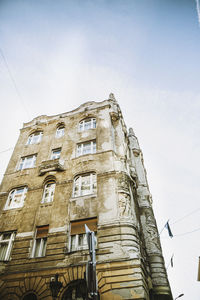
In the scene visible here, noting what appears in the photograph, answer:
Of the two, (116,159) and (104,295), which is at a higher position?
(116,159)

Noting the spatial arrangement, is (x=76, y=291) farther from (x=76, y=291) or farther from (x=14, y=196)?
(x=14, y=196)

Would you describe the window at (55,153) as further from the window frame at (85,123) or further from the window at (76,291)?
the window at (76,291)

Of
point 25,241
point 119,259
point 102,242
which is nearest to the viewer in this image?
point 119,259

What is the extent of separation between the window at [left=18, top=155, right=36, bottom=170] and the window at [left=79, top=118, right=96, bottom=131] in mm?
5884

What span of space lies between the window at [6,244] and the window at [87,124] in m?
11.8

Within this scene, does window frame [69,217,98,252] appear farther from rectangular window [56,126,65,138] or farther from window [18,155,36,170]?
rectangular window [56,126,65,138]

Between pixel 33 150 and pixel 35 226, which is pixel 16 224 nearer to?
pixel 35 226

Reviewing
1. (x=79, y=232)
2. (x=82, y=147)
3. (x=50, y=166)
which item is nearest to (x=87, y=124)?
(x=82, y=147)

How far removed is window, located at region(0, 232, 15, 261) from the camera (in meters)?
13.2

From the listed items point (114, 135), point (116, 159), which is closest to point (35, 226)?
point (116, 159)

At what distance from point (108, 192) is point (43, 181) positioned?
6176 millimetres

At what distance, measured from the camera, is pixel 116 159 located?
16.0 metres

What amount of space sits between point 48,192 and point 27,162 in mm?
5473

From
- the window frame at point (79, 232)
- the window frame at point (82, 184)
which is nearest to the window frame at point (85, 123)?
the window frame at point (82, 184)
